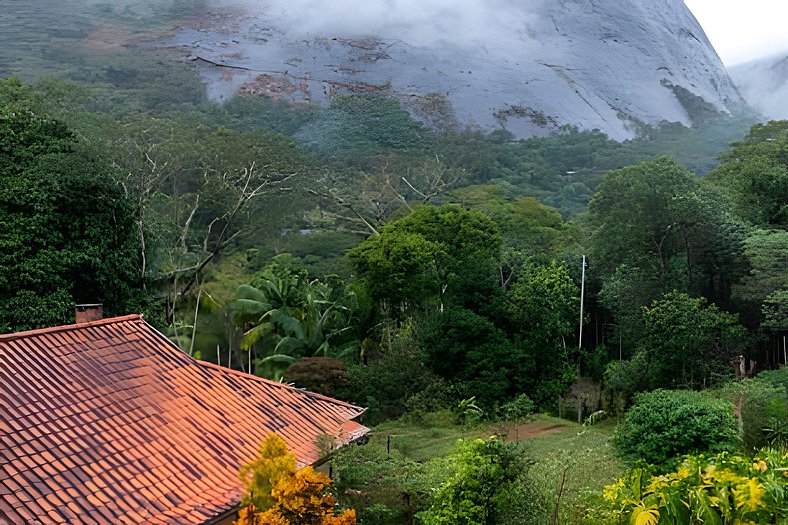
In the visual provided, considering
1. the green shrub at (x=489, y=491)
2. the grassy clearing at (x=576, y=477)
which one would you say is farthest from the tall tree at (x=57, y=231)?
the grassy clearing at (x=576, y=477)

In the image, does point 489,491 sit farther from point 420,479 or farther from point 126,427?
point 126,427

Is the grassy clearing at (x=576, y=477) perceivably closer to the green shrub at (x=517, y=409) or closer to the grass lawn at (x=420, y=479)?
the grass lawn at (x=420, y=479)

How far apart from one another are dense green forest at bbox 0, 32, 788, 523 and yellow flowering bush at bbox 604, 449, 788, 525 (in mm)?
2441

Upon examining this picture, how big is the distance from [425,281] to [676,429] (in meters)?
10.6

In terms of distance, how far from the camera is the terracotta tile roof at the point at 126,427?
19.9 feet

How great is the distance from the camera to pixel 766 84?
56.1 metres

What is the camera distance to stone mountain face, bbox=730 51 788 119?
52594 mm

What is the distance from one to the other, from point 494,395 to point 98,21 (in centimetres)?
4329

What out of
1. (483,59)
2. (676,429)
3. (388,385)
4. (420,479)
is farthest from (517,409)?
(483,59)

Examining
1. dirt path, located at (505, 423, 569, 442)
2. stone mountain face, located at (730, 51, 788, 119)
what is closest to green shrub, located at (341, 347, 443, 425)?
dirt path, located at (505, 423, 569, 442)

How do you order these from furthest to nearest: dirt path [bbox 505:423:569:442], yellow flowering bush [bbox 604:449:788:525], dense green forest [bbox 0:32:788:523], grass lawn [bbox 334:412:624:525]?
dirt path [bbox 505:423:569:442] → dense green forest [bbox 0:32:788:523] → grass lawn [bbox 334:412:624:525] → yellow flowering bush [bbox 604:449:788:525]

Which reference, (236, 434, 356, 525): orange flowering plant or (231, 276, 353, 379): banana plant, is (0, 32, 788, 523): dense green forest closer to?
(231, 276, 353, 379): banana plant

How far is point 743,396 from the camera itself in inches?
523

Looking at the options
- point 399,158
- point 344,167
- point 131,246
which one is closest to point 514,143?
point 399,158
